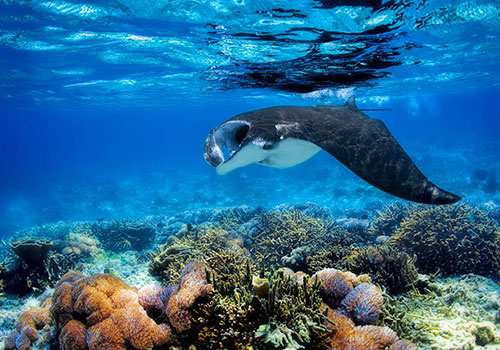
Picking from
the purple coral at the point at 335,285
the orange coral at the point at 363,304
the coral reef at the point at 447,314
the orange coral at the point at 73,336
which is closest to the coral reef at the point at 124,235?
the orange coral at the point at 73,336

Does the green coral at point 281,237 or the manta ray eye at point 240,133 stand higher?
the manta ray eye at point 240,133

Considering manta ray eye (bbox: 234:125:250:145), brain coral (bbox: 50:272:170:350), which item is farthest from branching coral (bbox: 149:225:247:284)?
manta ray eye (bbox: 234:125:250:145)

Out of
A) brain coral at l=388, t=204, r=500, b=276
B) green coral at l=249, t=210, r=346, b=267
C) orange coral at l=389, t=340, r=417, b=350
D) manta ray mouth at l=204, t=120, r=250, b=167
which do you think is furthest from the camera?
green coral at l=249, t=210, r=346, b=267

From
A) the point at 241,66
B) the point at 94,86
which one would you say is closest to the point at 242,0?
the point at 241,66

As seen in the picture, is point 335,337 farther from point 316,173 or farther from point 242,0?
point 316,173

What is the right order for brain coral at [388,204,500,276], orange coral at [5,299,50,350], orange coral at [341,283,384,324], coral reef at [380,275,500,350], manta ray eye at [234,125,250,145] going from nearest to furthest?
orange coral at [341,283,384,324], coral reef at [380,275,500,350], orange coral at [5,299,50,350], manta ray eye at [234,125,250,145], brain coral at [388,204,500,276]

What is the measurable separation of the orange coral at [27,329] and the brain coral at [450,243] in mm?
7703

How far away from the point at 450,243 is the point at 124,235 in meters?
12.8

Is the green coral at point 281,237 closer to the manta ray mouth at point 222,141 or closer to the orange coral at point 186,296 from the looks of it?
the manta ray mouth at point 222,141

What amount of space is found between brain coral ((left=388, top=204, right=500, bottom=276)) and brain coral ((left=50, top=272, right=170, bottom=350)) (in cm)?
573

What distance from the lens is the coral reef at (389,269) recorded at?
4551mm

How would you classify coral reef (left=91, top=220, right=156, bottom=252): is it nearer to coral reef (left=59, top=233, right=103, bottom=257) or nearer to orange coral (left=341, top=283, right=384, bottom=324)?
coral reef (left=59, top=233, right=103, bottom=257)

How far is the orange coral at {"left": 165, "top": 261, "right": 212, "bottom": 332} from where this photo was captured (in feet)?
9.56

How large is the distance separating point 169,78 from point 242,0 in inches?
552
